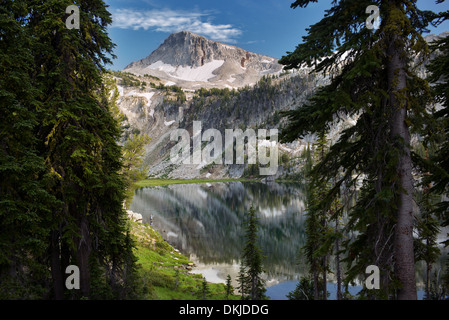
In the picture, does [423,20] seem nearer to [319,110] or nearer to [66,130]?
[319,110]

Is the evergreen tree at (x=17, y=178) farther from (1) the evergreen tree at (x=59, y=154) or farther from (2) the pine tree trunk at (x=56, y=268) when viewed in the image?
(2) the pine tree trunk at (x=56, y=268)

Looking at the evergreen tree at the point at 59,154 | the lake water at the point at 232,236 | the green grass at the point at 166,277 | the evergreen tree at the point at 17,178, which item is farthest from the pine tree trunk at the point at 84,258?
the lake water at the point at 232,236

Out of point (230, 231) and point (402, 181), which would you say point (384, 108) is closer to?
point (402, 181)

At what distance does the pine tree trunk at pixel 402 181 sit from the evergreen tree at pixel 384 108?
0.02 meters

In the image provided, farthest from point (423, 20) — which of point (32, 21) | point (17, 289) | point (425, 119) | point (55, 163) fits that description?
point (17, 289)

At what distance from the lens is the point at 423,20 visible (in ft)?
22.1

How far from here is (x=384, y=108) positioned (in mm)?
6266

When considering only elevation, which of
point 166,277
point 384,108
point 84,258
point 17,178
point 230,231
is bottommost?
point 166,277

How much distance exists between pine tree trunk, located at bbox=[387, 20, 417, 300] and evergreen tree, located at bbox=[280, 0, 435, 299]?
0.02m

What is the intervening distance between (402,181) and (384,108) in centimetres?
179

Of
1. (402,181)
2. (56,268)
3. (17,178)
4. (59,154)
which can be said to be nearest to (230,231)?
(56,268)
